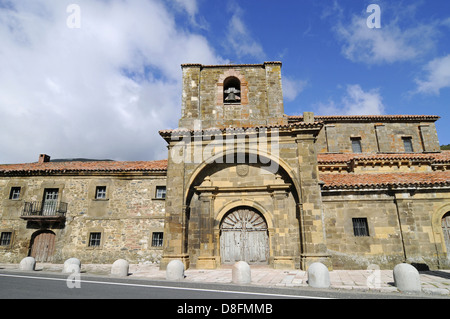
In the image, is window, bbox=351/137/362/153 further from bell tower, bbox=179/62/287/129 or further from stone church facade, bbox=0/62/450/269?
bell tower, bbox=179/62/287/129

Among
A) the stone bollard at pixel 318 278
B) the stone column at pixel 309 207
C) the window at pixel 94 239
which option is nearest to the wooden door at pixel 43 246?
the window at pixel 94 239

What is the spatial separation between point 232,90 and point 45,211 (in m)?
14.3

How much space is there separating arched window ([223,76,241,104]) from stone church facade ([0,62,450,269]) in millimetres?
66

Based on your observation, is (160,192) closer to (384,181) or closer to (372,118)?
(384,181)

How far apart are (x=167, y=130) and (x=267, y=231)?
7071 millimetres

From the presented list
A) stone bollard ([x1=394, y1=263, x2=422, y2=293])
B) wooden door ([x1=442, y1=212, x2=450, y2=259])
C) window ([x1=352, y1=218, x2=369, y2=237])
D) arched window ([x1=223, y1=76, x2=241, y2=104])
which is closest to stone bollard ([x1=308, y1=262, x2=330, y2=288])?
stone bollard ([x1=394, y1=263, x2=422, y2=293])

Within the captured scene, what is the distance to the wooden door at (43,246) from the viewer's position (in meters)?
16.3

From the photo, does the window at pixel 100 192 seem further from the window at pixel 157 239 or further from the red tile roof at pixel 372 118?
the red tile roof at pixel 372 118

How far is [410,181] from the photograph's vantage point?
1222cm

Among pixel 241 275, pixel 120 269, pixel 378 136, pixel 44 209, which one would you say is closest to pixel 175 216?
pixel 120 269

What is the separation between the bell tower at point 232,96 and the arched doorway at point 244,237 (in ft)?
15.5
